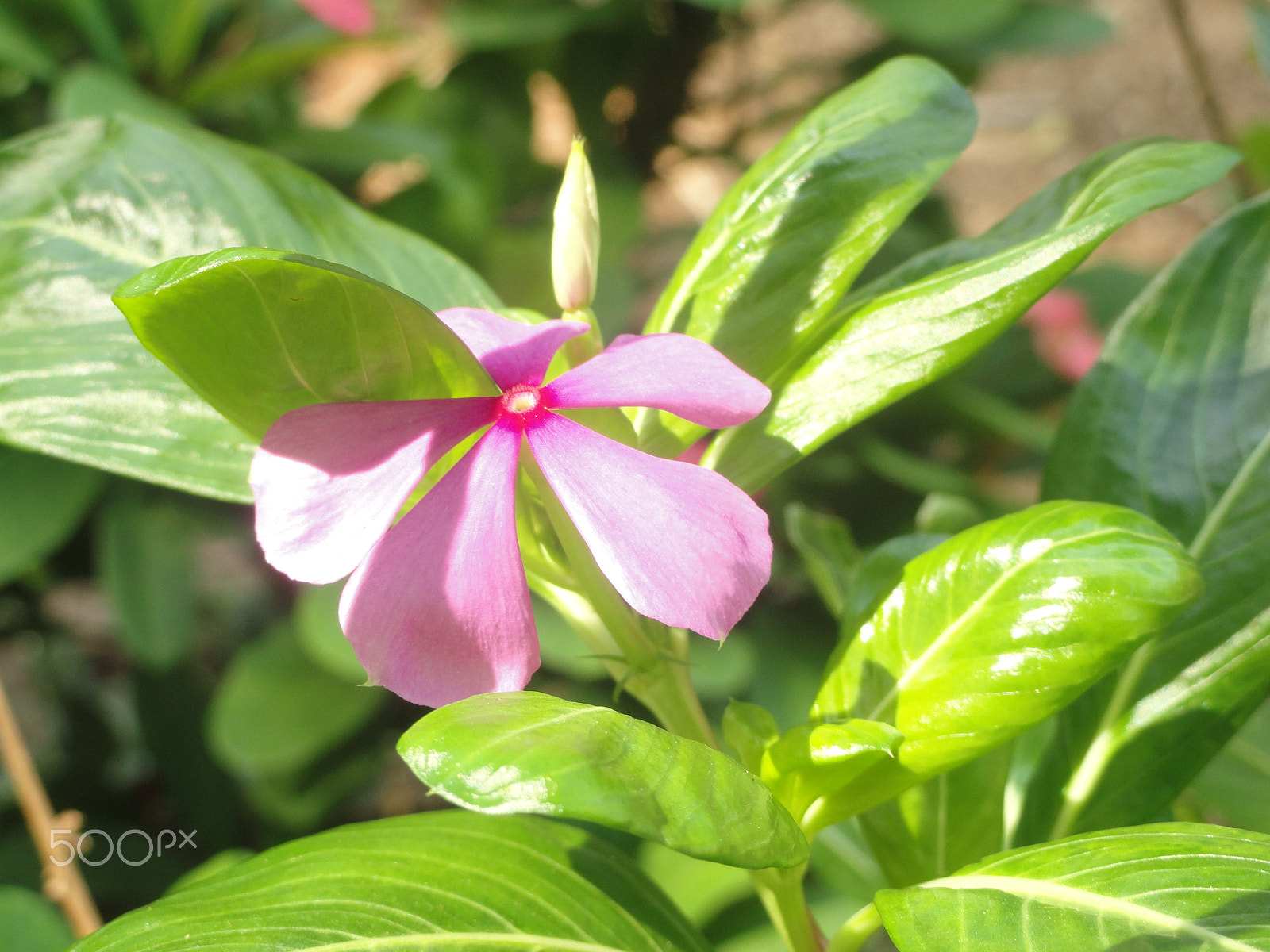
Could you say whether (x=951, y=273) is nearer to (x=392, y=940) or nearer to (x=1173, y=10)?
(x=392, y=940)

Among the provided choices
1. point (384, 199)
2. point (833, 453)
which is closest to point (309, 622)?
point (384, 199)

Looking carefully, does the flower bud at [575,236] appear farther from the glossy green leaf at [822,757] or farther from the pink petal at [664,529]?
the glossy green leaf at [822,757]


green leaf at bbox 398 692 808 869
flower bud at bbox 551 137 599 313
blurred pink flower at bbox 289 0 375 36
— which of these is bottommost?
green leaf at bbox 398 692 808 869

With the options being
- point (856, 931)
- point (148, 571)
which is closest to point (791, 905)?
point (856, 931)

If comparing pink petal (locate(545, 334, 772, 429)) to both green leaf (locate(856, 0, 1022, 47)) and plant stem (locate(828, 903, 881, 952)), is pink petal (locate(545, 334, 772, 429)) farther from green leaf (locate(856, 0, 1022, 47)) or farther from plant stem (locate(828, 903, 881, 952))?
green leaf (locate(856, 0, 1022, 47))

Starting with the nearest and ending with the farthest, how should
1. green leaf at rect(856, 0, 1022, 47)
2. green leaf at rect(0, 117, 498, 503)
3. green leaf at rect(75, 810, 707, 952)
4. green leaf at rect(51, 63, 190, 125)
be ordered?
green leaf at rect(75, 810, 707, 952) → green leaf at rect(0, 117, 498, 503) → green leaf at rect(51, 63, 190, 125) → green leaf at rect(856, 0, 1022, 47)

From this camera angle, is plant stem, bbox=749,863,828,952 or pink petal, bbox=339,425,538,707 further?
plant stem, bbox=749,863,828,952

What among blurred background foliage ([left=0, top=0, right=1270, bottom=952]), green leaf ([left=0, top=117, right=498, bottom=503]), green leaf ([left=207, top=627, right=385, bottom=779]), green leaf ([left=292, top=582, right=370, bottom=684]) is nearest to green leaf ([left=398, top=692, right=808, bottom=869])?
green leaf ([left=0, top=117, right=498, bottom=503])
